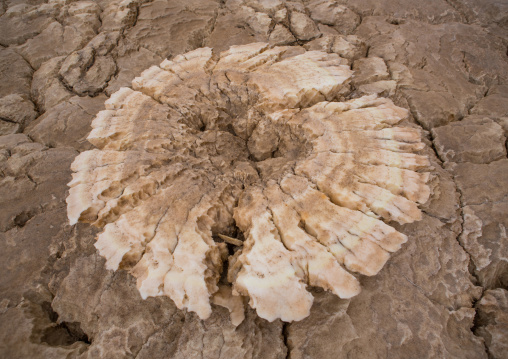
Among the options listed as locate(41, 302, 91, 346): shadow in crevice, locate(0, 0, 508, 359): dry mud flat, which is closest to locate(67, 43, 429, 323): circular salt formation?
locate(0, 0, 508, 359): dry mud flat

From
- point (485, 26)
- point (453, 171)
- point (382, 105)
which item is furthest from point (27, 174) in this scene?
point (485, 26)

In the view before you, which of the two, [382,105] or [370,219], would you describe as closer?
[370,219]

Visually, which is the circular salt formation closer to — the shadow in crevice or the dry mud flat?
the dry mud flat

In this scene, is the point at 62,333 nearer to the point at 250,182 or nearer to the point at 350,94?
the point at 250,182

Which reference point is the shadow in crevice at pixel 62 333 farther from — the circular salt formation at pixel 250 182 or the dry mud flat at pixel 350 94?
the circular salt formation at pixel 250 182

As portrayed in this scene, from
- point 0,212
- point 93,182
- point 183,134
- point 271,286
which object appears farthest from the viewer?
point 0,212

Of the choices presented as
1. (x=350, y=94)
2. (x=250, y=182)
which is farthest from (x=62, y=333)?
(x=350, y=94)

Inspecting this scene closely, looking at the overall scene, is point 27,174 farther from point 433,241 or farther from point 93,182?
point 433,241
